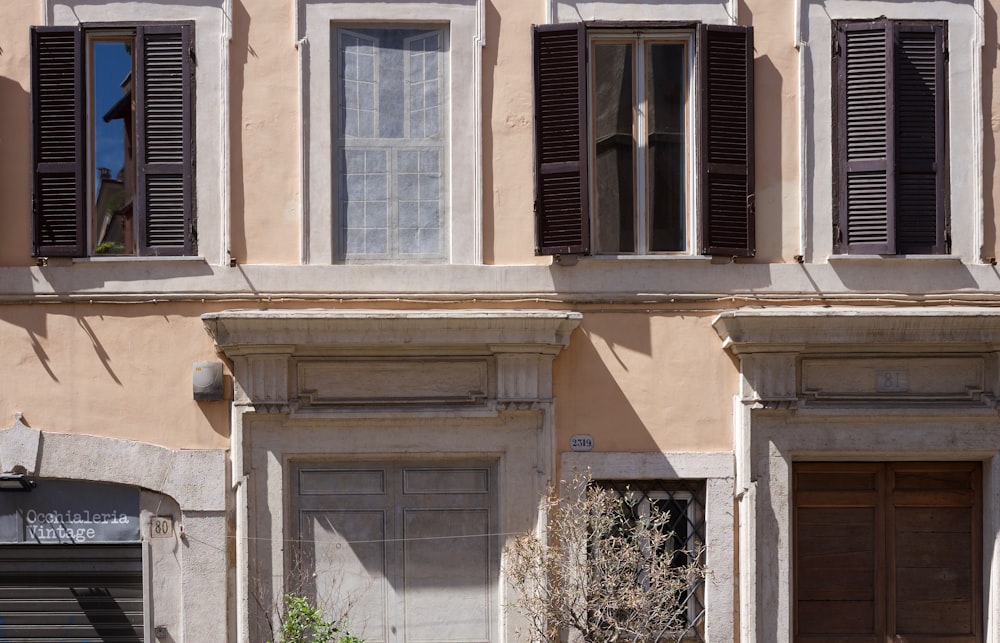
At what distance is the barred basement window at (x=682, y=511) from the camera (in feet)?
28.2

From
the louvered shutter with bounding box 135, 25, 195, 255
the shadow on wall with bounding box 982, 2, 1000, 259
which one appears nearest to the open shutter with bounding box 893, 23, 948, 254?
the shadow on wall with bounding box 982, 2, 1000, 259

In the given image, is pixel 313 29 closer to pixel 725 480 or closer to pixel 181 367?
pixel 181 367

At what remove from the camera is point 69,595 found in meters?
8.55

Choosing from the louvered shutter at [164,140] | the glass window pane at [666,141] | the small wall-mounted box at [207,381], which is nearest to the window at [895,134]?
the glass window pane at [666,141]

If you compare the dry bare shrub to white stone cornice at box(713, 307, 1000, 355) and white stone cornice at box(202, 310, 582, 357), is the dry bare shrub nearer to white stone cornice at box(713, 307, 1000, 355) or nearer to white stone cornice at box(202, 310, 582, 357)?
white stone cornice at box(202, 310, 582, 357)

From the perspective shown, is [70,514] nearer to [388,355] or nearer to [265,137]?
[388,355]

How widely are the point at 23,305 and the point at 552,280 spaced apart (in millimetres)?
3941

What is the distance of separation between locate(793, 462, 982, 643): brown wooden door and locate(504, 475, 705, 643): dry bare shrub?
105 centimetres

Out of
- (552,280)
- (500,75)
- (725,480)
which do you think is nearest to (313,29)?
(500,75)

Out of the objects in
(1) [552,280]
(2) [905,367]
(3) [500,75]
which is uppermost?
(3) [500,75]

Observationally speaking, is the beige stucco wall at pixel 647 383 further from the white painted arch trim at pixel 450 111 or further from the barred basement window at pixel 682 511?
the white painted arch trim at pixel 450 111

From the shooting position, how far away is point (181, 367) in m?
8.52

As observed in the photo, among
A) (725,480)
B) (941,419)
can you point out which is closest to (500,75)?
(725,480)

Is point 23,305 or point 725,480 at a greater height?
point 23,305
